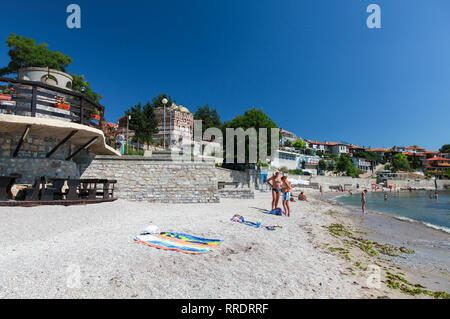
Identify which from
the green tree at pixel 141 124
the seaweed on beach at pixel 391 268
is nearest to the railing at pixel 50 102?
the seaweed on beach at pixel 391 268

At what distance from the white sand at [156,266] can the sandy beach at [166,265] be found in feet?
0.05

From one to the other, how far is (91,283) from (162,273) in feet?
3.27

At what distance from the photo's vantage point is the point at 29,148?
9523 millimetres

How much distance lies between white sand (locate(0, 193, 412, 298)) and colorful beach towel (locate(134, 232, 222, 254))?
0.56 feet

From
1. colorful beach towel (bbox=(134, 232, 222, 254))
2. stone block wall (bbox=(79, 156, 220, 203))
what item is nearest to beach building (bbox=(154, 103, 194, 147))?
stone block wall (bbox=(79, 156, 220, 203))

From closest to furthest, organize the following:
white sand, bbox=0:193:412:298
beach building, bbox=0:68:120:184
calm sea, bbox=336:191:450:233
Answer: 1. white sand, bbox=0:193:412:298
2. beach building, bbox=0:68:120:184
3. calm sea, bbox=336:191:450:233

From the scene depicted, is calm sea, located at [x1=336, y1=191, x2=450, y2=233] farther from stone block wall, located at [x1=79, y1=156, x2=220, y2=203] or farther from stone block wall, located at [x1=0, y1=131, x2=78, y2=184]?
stone block wall, located at [x1=0, y1=131, x2=78, y2=184]

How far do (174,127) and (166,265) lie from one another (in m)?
43.9

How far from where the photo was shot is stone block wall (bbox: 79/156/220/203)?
40.7 feet

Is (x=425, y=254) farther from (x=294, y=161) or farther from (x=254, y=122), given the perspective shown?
(x=294, y=161)

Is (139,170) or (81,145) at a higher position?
(81,145)

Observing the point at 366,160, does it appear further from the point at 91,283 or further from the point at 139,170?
the point at 91,283

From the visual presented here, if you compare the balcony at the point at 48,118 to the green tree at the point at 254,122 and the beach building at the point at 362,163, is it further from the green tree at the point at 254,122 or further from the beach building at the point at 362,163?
the beach building at the point at 362,163

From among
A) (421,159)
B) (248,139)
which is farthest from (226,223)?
(421,159)
